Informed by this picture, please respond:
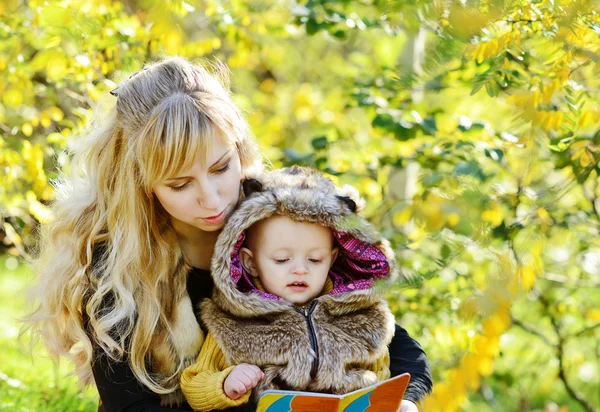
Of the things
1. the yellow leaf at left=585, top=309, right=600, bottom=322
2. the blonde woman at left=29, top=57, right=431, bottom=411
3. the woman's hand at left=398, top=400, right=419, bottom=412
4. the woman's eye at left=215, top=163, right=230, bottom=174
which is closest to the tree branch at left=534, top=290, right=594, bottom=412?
the yellow leaf at left=585, top=309, right=600, bottom=322

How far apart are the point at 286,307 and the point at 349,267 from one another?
1.06ft

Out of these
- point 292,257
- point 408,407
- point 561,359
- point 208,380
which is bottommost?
point 561,359

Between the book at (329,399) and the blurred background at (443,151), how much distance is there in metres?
0.12

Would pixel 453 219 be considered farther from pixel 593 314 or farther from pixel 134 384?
pixel 593 314

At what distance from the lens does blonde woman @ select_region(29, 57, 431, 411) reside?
2.07 m

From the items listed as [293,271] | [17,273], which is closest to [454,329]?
[293,271]

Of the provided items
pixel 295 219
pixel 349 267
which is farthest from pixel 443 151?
pixel 295 219

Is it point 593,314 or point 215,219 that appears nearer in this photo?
point 215,219

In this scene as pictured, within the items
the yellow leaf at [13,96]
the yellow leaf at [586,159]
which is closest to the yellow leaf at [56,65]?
the yellow leaf at [13,96]

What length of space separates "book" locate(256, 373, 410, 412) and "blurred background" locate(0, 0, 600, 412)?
122 millimetres

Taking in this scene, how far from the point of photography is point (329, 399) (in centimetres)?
167

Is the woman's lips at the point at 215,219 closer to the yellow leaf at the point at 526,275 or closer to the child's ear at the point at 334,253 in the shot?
the child's ear at the point at 334,253

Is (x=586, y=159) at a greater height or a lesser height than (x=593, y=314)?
greater

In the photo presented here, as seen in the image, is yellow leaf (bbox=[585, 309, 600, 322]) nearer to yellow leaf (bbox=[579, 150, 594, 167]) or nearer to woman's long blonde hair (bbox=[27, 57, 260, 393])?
yellow leaf (bbox=[579, 150, 594, 167])
